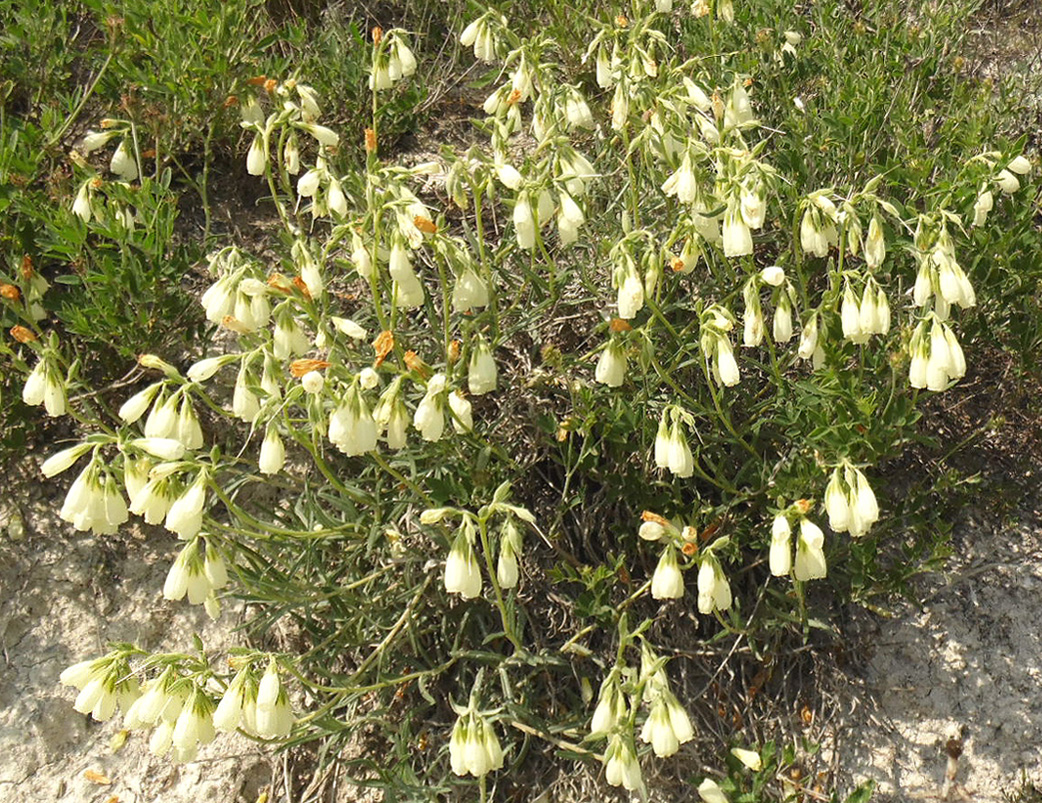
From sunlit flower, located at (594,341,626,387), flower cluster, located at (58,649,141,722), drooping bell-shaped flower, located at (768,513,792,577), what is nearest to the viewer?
flower cluster, located at (58,649,141,722)

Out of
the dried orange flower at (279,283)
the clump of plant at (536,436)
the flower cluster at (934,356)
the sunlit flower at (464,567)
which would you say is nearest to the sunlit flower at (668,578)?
the clump of plant at (536,436)

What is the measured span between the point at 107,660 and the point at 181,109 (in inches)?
94.2

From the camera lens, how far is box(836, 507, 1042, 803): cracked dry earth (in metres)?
3.30

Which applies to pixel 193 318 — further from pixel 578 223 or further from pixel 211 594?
pixel 578 223

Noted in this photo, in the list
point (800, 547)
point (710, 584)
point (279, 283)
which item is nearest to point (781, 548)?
point (800, 547)

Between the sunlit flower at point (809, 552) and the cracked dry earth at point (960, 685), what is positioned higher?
the sunlit flower at point (809, 552)

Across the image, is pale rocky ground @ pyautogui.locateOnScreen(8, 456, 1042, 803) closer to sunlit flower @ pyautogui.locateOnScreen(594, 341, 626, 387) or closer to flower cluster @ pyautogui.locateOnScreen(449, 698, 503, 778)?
flower cluster @ pyautogui.locateOnScreen(449, 698, 503, 778)

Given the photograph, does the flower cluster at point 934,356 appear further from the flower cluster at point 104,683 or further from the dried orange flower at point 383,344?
the flower cluster at point 104,683

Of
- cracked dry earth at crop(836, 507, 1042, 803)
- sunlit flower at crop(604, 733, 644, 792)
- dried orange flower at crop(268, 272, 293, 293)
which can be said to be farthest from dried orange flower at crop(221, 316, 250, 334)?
cracked dry earth at crop(836, 507, 1042, 803)

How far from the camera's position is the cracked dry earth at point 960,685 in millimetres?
3301

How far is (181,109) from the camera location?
4055 mm

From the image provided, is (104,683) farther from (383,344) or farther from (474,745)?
(383,344)

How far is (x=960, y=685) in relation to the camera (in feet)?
11.1

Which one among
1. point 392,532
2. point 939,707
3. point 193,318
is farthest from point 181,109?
point 939,707
